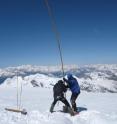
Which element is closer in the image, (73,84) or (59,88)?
(59,88)

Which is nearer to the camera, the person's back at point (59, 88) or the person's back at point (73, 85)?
the person's back at point (59, 88)

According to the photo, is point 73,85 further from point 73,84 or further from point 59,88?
point 59,88

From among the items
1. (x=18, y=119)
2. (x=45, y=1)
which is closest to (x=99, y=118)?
(x=18, y=119)

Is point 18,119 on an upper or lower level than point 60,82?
lower

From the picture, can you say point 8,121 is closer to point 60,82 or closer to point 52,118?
point 52,118

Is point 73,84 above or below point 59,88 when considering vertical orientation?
above

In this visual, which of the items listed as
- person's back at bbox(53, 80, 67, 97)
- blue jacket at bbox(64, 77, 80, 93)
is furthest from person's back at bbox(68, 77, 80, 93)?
person's back at bbox(53, 80, 67, 97)

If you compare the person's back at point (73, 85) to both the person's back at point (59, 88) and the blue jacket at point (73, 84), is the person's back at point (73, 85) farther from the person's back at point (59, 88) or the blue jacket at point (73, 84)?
the person's back at point (59, 88)

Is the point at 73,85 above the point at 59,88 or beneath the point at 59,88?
above

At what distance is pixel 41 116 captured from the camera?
14.1m

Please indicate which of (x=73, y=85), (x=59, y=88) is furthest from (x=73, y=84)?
(x=59, y=88)

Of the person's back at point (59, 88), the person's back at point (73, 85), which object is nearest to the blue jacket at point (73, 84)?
the person's back at point (73, 85)

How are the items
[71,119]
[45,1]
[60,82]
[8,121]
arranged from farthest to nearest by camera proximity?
[60,82] → [71,119] → [45,1] → [8,121]

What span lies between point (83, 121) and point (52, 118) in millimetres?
1645
